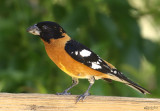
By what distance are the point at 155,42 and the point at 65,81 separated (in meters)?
1.52

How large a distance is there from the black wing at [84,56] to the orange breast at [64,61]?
3 cm

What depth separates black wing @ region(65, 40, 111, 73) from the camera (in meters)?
3.12

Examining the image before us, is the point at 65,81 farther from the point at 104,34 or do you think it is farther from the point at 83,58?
the point at 83,58

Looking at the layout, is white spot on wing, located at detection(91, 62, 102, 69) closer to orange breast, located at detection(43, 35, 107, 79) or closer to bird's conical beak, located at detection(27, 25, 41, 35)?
orange breast, located at detection(43, 35, 107, 79)

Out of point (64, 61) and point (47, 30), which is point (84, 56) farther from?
point (47, 30)

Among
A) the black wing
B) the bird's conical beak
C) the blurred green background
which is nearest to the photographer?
the bird's conical beak

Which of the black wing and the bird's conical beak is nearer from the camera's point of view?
the bird's conical beak

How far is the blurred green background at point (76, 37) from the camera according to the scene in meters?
4.86

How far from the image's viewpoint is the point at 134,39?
5.16 meters

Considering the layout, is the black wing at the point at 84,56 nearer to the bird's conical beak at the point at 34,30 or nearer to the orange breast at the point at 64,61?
the orange breast at the point at 64,61

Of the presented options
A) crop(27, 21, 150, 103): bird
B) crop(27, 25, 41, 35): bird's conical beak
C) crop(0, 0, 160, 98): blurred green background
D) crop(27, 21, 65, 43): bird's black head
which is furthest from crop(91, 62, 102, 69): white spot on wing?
crop(0, 0, 160, 98): blurred green background

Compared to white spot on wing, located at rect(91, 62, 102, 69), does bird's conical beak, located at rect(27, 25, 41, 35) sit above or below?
above

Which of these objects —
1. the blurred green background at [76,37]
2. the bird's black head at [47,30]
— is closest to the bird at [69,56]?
the bird's black head at [47,30]

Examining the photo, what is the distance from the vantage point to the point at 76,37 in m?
5.00
